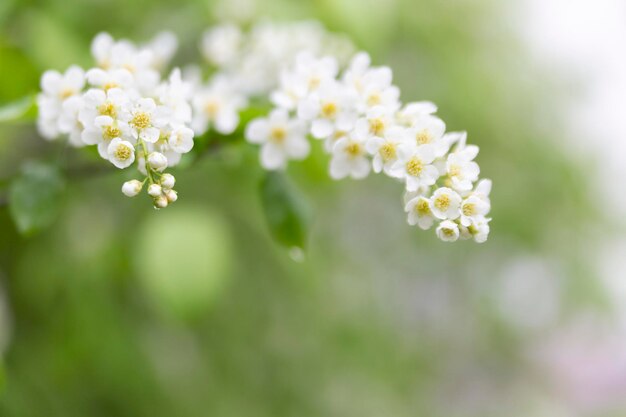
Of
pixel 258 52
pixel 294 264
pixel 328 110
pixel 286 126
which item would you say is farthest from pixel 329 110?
pixel 294 264

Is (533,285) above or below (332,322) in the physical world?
above

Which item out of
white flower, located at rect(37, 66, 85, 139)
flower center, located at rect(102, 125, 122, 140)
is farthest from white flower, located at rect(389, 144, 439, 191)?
white flower, located at rect(37, 66, 85, 139)

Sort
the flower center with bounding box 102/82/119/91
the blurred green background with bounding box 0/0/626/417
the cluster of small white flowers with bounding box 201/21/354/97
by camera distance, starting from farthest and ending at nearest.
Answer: the blurred green background with bounding box 0/0/626/417, the cluster of small white flowers with bounding box 201/21/354/97, the flower center with bounding box 102/82/119/91

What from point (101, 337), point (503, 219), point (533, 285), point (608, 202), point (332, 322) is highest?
point (608, 202)

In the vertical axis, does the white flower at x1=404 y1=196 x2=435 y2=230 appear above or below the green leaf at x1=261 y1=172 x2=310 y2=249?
below

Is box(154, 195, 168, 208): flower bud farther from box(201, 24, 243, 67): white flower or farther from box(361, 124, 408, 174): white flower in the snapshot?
box(201, 24, 243, 67): white flower

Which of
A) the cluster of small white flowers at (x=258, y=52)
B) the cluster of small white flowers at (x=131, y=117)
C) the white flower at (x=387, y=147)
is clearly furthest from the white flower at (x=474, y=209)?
the cluster of small white flowers at (x=258, y=52)

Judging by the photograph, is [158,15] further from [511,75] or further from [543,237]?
[543,237]

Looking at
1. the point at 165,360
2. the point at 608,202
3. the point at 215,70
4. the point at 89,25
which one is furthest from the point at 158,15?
the point at 608,202

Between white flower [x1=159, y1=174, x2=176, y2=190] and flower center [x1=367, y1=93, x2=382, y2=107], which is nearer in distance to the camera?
white flower [x1=159, y1=174, x2=176, y2=190]
